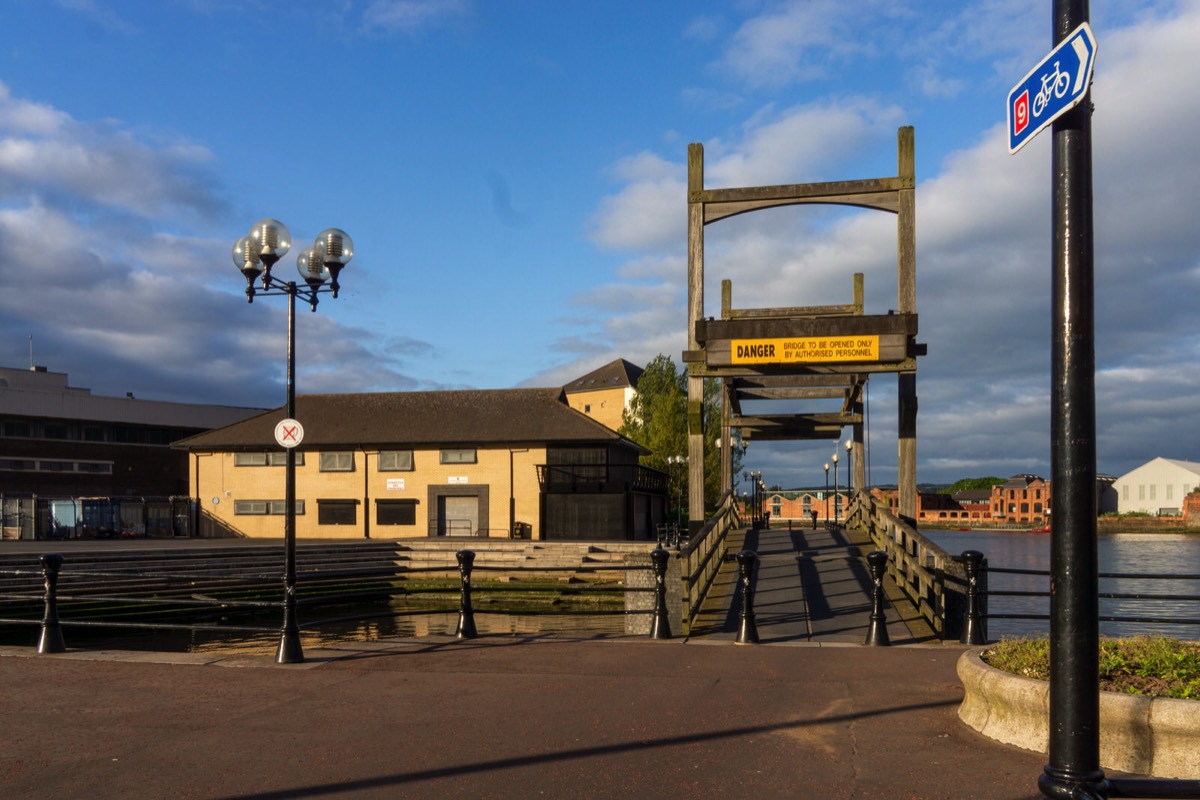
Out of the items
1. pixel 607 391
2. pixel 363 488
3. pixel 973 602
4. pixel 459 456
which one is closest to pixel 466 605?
pixel 973 602

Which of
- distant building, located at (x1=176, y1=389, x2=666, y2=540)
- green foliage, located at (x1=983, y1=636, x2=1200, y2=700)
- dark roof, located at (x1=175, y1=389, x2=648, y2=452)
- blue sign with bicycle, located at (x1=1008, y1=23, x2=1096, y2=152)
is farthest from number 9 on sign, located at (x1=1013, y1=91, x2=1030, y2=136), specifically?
dark roof, located at (x1=175, y1=389, x2=648, y2=452)

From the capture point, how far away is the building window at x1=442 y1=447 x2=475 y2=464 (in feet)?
147

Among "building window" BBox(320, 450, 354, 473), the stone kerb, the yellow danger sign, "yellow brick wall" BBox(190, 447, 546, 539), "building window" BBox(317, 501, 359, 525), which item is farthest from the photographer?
"building window" BBox(320, 450, 354, 473)

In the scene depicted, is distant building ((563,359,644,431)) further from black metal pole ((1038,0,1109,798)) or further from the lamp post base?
black metal pole ((1038,0,1109,798))

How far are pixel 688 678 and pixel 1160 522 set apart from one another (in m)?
129

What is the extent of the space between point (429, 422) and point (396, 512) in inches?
186

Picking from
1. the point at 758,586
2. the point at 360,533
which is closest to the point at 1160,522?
the point at 360,533

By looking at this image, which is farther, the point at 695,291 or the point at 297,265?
the point at 695,291

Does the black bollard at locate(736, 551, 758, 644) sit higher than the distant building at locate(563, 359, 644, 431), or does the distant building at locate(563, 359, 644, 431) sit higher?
the distant building at locate(563, 359, 644, 431)

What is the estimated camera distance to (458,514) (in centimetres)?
4512

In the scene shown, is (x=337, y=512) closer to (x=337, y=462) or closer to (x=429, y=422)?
(x=337, y=462)

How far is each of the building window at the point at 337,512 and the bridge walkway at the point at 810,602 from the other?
2909 centimetres

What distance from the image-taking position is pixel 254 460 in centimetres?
4731

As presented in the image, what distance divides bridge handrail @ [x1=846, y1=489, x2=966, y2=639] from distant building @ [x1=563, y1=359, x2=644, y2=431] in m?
75.7
